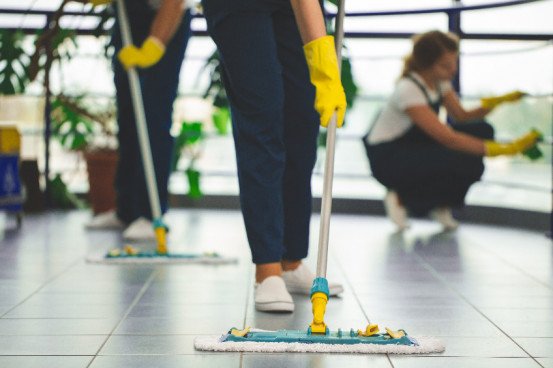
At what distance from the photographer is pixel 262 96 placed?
6.77 feet

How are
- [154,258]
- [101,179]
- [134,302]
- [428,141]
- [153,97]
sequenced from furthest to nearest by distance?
[101,179]
[428,141]
[153,97]
[154,258]
[134,302]

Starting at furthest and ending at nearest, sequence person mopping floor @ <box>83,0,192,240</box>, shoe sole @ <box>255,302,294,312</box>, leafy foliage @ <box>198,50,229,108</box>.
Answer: leafy foliage @ <box>198,50,229,108</box>, person mopping floor @ <box>83,0,192,240</box>, shoe sole @ <box>255,302,294,312</box>

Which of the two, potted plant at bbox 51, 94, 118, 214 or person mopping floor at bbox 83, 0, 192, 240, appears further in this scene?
potted plant at bbox 51, 94, 118, 214

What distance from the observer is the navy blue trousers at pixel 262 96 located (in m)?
2.06

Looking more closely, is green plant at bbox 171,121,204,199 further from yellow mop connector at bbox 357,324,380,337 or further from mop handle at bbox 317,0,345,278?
yellow mop connector at bbox 357,324,380,337

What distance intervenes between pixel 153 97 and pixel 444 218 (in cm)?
134

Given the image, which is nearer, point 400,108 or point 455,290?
point 455,290

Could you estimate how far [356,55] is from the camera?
4598 millimetres

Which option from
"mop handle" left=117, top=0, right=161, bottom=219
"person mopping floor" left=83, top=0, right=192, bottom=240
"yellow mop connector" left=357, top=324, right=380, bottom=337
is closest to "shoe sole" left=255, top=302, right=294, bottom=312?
"yellow mop connector" left=357, top=324, right=380, bottom=337

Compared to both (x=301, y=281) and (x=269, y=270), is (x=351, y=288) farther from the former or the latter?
(x=269, y=270)

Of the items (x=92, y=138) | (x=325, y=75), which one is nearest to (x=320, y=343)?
(x=325, y=75)

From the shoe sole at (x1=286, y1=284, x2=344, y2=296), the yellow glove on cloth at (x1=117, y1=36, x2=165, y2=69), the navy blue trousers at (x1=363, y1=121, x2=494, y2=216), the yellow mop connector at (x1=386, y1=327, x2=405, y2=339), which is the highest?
the yellow glove on cloth at (x1=117, y1=36, x2=165, y2=69)

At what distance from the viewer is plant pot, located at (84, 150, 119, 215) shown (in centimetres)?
415

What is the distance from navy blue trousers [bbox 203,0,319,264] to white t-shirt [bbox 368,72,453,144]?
58.0 inches
